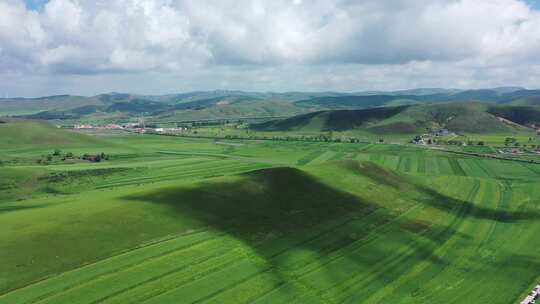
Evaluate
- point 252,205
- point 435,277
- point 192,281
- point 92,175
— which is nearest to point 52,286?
point 192,281

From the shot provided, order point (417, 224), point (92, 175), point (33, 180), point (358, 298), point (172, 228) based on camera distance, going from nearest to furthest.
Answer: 1. point (358, 298)
2. point (172, 228)
3. point (417, 224)
4. point (33, 180)
5. point (92, 175)

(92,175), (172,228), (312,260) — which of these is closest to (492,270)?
(312,260)

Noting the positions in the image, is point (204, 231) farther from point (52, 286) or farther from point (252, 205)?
point (52, 286)

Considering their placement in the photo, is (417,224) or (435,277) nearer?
(435,277)

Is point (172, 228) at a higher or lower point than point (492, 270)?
higher

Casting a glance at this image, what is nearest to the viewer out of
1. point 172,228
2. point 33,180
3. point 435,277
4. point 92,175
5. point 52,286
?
point 52,286

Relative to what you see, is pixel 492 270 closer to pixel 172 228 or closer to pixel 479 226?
pixel 479 226
